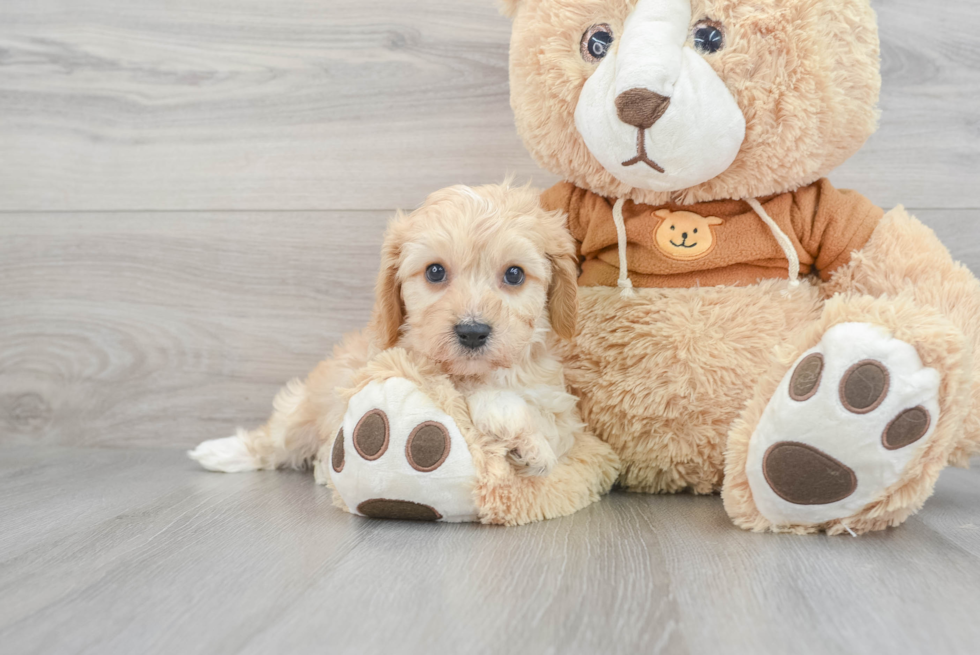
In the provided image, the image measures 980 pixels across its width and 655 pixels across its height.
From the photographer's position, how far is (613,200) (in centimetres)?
123

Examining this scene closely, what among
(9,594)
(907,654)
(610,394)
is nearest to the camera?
(907,654)

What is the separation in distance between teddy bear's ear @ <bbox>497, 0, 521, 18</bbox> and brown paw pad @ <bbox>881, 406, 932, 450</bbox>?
0.84 meters

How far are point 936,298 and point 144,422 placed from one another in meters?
1.55

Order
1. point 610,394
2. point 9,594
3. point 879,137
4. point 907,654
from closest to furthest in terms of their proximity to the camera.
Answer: point 907,654, point 9,594, point 610,394, point 879,137

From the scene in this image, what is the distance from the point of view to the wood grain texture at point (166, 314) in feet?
5.37

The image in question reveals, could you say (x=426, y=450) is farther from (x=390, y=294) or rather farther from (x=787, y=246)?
(x=787, y=246)

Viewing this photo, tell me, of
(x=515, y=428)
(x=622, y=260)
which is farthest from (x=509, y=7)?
(x=515, y=428)

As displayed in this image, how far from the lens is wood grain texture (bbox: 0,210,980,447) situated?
1637mm

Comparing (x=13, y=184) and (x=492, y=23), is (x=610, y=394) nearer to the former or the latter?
(x=492, y=23)

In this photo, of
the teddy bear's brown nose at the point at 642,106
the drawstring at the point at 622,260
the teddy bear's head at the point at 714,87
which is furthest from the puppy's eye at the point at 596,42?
the drawstring at the point at 622,260

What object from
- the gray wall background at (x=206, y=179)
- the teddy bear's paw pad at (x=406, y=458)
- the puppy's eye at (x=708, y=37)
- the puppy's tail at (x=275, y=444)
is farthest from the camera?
the gray wall background at (x=206, y=179)

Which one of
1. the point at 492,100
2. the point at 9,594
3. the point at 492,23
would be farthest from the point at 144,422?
the point at 492,23

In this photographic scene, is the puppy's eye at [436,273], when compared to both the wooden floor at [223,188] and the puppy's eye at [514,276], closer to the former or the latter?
the puppy's eye at [514,276]

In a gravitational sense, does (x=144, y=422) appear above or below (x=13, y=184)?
below
